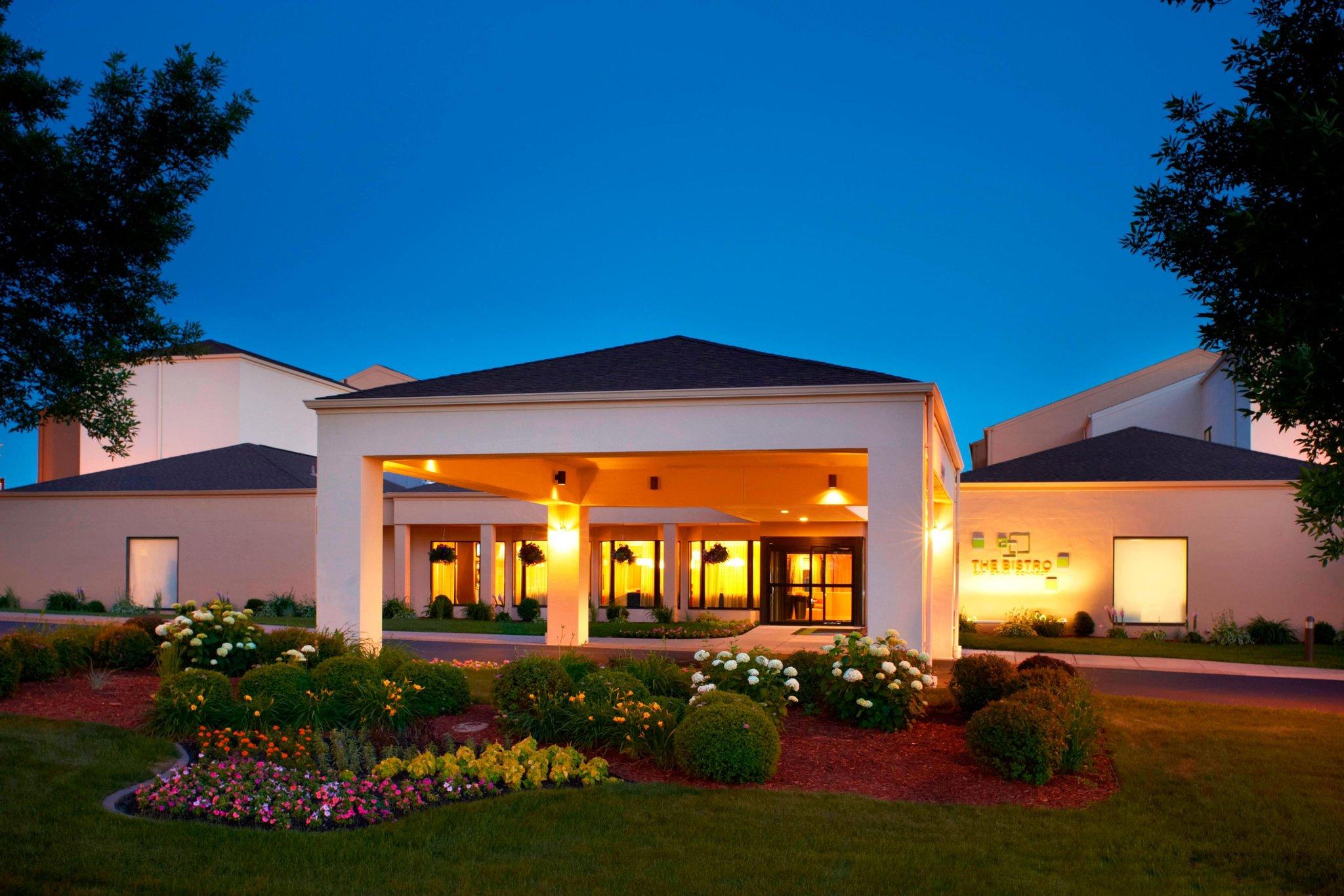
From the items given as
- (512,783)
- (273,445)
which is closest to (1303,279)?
(512,783)

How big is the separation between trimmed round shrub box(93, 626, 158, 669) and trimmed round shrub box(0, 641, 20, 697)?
125 centimetres

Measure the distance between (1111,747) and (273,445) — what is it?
128ft

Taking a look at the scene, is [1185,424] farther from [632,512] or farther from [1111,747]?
[1111,747]

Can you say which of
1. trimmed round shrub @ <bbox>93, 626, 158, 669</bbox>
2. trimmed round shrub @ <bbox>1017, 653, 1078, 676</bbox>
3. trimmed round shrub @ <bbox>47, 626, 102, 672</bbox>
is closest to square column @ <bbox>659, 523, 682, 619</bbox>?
trimmed round shrub @ <bbox>1017, 653, 1078, 676</bbox>

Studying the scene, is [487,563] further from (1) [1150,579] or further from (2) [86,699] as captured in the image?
(2) [86,699]

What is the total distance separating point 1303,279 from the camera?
260 inches

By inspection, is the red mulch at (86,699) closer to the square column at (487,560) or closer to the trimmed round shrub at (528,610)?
the trimmed round shrub at (528,610)

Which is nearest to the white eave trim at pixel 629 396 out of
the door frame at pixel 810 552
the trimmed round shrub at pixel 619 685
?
the trimmed round shrub at pixel 619 685

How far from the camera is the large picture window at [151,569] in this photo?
32.1 m

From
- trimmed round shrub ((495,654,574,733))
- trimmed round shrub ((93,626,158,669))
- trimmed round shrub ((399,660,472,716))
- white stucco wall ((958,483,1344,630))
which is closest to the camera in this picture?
trimmed round shrub ((495,654,574,733))

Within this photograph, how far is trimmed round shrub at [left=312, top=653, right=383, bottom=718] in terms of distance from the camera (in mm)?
10000

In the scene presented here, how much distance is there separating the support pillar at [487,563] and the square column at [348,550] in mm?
17022

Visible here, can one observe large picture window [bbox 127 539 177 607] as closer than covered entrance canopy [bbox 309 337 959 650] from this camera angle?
No

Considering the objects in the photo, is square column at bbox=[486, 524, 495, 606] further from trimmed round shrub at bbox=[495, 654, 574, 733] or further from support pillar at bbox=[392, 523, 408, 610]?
trimmed round shrub at bbox=[495, 654, 574, 733]
